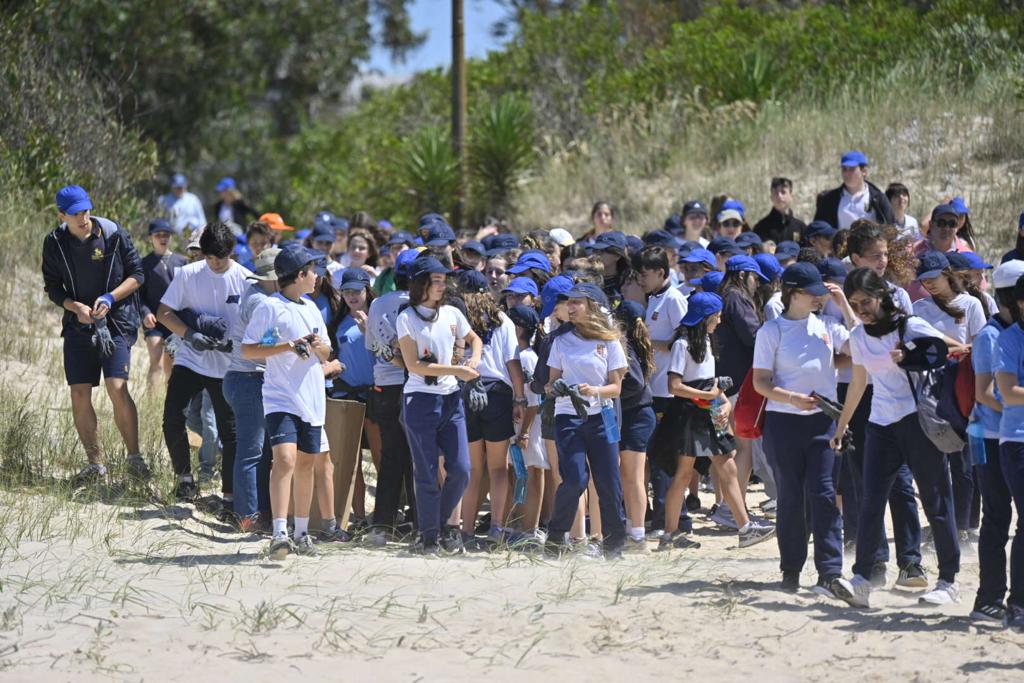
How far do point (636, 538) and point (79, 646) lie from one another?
3.53 metres

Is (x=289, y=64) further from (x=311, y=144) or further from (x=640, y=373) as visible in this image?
(x=640, y=373)

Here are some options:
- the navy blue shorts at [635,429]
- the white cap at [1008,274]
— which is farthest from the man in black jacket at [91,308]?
the white cap at [1008,274]

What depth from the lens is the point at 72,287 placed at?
962 centimetres

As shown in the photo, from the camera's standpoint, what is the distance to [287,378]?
8.04 meters

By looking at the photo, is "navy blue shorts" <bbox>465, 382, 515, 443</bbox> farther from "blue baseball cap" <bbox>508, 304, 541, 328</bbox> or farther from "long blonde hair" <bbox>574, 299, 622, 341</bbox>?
"long blonde hair" <bbox>574, 299, 622, 341</bbox>

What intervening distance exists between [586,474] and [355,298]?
220 centimetres

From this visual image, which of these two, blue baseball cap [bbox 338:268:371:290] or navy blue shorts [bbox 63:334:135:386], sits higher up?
blue baseball cap [bbox 338:268:371:290]

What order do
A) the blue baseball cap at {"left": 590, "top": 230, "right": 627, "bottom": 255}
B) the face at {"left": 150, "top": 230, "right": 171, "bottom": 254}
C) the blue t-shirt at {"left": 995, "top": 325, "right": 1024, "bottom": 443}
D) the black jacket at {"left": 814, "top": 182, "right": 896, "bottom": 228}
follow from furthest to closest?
the black jacket at {"left": 814, "top": 182, "right": 896, "bottom": 228} → the face at {"left": 150, "top": 230, "right": 171, "bottom": 254} → the blue baseball cap at {"left": 590, "top": 230, "right": 627, "bottom": 255} → the blue t-shirt at {"left": 995, "top": 325, "right": 1024, "bottom": 443}

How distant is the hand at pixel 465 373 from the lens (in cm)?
818

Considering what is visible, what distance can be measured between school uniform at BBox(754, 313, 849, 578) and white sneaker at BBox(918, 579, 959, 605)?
0.46 metres

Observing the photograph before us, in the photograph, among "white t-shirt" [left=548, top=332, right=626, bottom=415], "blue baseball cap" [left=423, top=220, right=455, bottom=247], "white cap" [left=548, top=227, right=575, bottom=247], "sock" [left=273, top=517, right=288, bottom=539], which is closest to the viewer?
"sock" [left=273, top=517, right=288, bottom=539]

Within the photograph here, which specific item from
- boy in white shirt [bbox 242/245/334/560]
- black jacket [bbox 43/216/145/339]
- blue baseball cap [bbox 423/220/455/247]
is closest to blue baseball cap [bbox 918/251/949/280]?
blue baseball cap [bbox 423/220/455/247]

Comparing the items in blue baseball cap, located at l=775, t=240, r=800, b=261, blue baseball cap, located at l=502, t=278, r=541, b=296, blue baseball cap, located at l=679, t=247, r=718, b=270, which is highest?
blue baseball cap, located at l=775, t=240, r=800, b=261

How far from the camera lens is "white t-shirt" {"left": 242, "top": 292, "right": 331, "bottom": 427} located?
8023mm
